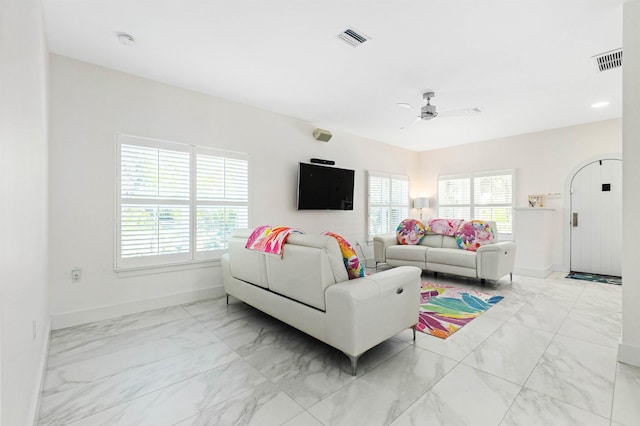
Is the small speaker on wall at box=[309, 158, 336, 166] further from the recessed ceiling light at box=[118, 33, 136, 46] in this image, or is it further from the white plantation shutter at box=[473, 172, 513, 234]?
the white plantation shutter at box=[473, 172, 513, 234]

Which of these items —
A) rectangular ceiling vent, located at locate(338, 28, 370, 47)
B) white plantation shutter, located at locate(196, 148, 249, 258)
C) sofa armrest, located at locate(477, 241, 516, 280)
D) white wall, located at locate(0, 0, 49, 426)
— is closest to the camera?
white wall, located at locate(0, 0, 49, 426)

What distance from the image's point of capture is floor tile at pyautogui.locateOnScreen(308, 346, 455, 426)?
5.49 ft

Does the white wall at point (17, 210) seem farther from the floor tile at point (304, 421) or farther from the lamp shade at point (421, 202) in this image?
the lamp shade at point (421, 202)

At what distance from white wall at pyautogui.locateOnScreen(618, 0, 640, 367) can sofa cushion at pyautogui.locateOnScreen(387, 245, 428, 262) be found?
9.50ft

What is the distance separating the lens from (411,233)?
5711mm

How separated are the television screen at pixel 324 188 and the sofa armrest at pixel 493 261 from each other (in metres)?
2.36

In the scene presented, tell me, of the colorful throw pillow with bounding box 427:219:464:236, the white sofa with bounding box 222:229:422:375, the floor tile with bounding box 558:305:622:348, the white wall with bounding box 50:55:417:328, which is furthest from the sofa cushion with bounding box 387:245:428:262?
the white sofa with bounding box 222:229:422:375

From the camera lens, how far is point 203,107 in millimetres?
3922

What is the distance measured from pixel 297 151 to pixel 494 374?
3.95 meters

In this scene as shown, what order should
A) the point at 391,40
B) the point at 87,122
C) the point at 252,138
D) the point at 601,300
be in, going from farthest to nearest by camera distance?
1. the point at 252,138
2. the point at 601,300
3. the point at 87,122
4. the point at 391,40

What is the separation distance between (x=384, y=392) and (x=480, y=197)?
574cm

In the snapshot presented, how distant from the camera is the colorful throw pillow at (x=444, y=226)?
528 cm

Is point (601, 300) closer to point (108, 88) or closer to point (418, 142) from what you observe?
point (418, 142)

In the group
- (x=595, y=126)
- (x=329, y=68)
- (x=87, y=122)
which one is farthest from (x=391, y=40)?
(x=595, y=126)
